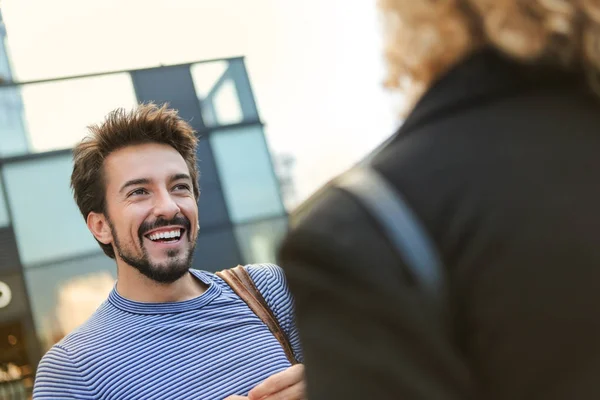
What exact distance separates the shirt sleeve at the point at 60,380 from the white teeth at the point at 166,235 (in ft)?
1.67

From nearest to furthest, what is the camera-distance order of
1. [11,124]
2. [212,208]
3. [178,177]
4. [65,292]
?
[178,177] < [65,292] < [11,124] < [212,208]

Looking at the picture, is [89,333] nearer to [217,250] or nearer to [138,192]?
[138,192]

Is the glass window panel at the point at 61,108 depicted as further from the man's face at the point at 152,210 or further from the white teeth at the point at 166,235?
the white teeth at the point at 166,235

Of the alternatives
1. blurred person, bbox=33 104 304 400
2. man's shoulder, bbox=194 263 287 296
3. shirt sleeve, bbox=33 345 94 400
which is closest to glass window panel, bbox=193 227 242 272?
blurred person, bbox=33 104 304 400

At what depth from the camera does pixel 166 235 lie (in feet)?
8.05

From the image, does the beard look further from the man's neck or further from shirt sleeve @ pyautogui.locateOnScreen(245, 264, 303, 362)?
shirt sleeve @ pyautogui.locateOnScreen(245, 264, 303, 362)

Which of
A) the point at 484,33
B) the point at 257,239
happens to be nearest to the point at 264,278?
the point at 484,33

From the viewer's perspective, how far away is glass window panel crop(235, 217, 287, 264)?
21.8 feet

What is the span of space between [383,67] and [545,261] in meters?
0.31

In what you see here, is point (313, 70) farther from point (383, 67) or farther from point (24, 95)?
point (383, 67)

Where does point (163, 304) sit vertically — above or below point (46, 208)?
below

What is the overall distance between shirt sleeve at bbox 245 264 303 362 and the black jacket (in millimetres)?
1619

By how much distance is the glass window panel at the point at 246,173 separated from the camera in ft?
22.3

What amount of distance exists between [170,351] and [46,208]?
4.50m
